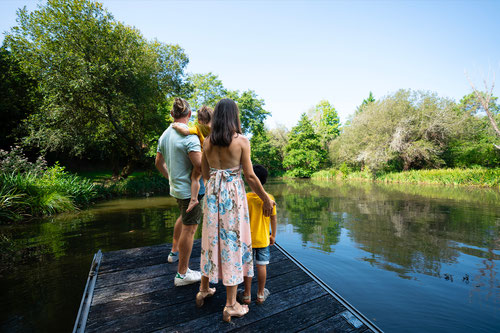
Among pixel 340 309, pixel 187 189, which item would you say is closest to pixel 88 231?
pixel 187 189

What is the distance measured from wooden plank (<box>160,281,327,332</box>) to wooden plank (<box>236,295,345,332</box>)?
44mm

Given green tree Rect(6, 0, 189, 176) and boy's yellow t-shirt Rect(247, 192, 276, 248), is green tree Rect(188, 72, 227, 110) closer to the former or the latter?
green tree Rect(6, 0, 189, 176)

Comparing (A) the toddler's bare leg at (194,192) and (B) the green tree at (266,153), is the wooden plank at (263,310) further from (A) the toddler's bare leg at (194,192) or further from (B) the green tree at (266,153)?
(B) the green tree at (266,153)

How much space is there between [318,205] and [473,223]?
5.14m

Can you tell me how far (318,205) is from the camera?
10.7 meters

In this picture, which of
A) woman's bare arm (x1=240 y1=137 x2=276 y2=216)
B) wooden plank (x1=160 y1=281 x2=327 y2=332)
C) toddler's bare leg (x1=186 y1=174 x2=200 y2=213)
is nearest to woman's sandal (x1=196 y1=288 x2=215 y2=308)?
wooden plank (x1=160 y1=281 x2=327 y2=332)

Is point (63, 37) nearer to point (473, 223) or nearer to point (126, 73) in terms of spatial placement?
point (126, 73)

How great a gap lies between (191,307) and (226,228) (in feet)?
2.84

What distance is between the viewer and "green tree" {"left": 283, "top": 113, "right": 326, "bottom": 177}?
103 feet

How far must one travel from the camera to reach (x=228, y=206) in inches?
72.7

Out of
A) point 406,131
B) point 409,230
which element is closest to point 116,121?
point 409,230

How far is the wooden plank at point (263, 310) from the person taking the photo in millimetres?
1812

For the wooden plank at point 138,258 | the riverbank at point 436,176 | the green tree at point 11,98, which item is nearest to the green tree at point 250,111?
the riverbank at point 436,176

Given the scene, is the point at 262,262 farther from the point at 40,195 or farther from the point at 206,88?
the point at 206,88
